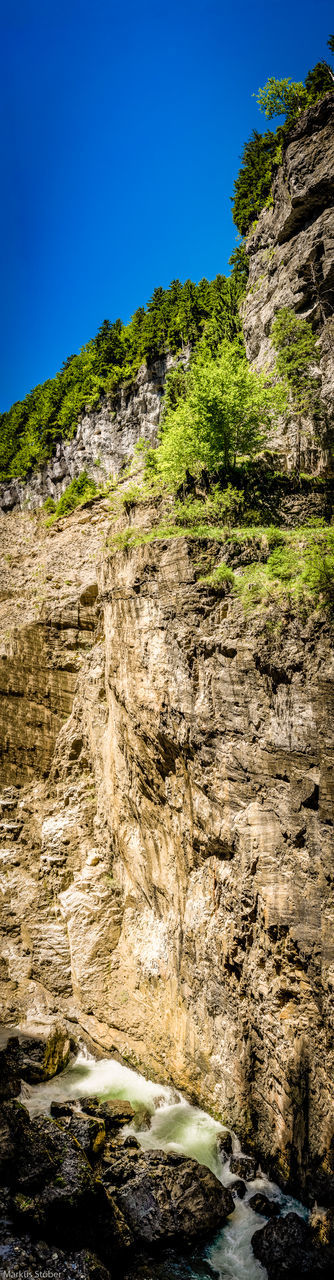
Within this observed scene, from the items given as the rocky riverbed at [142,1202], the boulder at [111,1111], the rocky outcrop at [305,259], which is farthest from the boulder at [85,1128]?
the rocky outcrop at [305,259]

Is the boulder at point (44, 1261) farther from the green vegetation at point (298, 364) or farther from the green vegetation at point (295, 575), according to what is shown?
the green vegetation at point (298, 364)

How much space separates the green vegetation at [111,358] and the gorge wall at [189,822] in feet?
20.8

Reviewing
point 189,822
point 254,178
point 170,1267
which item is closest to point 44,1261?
point 170,1267

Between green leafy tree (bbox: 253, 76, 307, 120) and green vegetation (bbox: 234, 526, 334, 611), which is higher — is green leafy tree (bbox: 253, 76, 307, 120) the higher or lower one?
the higher one

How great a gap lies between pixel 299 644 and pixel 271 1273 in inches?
421

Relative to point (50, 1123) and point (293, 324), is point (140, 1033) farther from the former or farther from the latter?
point (293, 324)

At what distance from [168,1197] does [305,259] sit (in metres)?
25.6

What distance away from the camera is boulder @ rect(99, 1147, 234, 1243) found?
35.9 ft

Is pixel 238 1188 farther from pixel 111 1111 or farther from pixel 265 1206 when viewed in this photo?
pixel 111 1111

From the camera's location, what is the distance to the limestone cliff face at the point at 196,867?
10914mm

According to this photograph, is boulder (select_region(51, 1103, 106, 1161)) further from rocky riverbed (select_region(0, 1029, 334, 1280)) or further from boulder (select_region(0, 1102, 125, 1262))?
boulder (select_region(0, 1102, 125, 1262))

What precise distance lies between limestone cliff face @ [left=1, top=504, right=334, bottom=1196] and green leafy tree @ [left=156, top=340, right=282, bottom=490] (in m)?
3.48

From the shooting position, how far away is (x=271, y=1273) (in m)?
9.84

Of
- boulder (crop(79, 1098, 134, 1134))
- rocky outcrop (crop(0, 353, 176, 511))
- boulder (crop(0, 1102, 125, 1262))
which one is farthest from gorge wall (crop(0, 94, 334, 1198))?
rocky outcrop (crop(0, 353, 176, 511))
